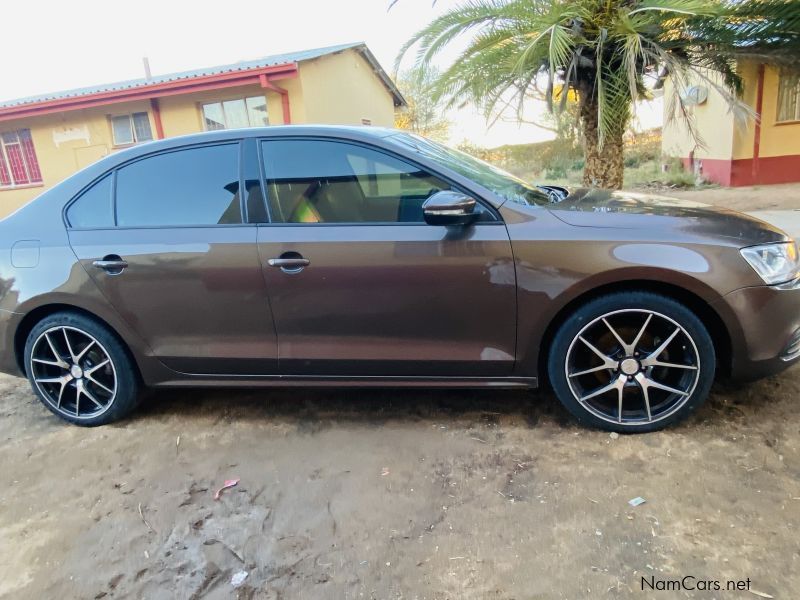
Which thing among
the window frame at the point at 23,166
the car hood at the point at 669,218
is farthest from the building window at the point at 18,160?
the car hood at the point at 669,218

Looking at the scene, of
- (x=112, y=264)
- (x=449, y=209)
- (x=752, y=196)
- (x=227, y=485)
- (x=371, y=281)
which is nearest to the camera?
(x=449, y=209)

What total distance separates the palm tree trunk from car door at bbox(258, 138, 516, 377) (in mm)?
4967

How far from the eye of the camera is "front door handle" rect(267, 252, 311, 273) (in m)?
2.96

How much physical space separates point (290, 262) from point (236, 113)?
1247cm

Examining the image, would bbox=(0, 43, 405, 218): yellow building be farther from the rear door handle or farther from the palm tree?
the rear door handle

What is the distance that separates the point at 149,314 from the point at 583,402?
2377 mm

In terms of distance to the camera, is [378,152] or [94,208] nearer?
[378,152]

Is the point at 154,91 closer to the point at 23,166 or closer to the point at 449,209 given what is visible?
the point at 23,166

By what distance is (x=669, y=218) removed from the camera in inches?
111

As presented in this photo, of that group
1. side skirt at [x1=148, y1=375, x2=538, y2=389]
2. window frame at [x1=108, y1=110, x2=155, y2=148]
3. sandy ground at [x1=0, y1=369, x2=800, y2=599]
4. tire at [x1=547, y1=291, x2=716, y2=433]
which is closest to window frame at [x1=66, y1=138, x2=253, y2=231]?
side skirt at [x1=148, y1=375, x2=538, y2=389]

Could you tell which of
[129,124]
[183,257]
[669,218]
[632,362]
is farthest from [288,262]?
[129,124]

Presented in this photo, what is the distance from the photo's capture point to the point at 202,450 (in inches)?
124

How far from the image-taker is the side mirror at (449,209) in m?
2.72

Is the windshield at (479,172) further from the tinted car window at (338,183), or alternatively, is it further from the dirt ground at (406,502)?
the dirt ground at (406,502)
